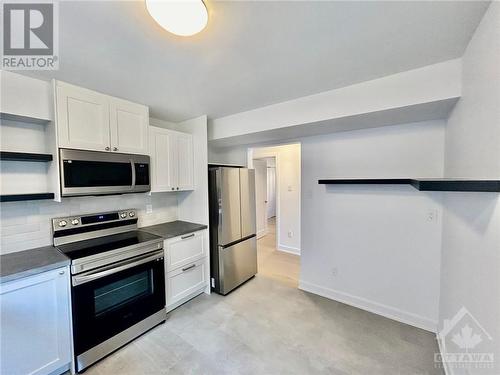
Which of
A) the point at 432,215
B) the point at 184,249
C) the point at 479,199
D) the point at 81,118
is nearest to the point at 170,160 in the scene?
the point at 81,118

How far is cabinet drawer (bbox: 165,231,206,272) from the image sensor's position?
7.97ft

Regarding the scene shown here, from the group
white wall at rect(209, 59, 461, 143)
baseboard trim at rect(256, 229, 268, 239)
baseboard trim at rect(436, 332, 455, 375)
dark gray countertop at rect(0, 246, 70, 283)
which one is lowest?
baseboard trim at rect(436, 332, 455, 375)

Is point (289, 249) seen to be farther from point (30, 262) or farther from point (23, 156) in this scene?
A: point (23, 156)

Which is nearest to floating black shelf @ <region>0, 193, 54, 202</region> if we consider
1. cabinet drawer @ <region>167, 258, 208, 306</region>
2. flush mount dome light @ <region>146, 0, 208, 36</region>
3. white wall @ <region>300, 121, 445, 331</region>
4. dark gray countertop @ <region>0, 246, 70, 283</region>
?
dark gray countertop @ <region>0, 246, 70, 283</region>

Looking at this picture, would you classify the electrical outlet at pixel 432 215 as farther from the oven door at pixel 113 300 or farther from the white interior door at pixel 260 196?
the white interior door at pixel 260 196

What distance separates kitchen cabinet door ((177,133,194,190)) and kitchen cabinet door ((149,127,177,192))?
0.07 m

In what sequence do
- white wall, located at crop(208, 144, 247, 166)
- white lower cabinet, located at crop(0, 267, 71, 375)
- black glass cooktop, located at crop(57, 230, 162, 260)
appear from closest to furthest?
white lower cabinet, located at crop(0, 267, 71, 375) → black glass cooktop, located at crop(57, 230, 162, 260) → white wall, located at crop(208, 144, 247, 166)

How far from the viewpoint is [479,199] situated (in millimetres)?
1168

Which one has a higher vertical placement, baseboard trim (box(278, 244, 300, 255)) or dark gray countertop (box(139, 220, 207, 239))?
dark gray countertop (box(139, 220, 207, 239))

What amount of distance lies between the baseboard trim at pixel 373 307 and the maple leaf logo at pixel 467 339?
0.81 m

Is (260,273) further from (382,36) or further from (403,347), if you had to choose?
(382,36)

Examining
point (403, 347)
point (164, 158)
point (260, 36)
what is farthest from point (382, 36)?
point (403, 347)

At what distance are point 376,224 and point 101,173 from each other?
9.93ft

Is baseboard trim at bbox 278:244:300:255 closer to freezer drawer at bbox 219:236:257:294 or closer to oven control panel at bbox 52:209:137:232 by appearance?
freezer drawer at bbox 219:236:257:294
